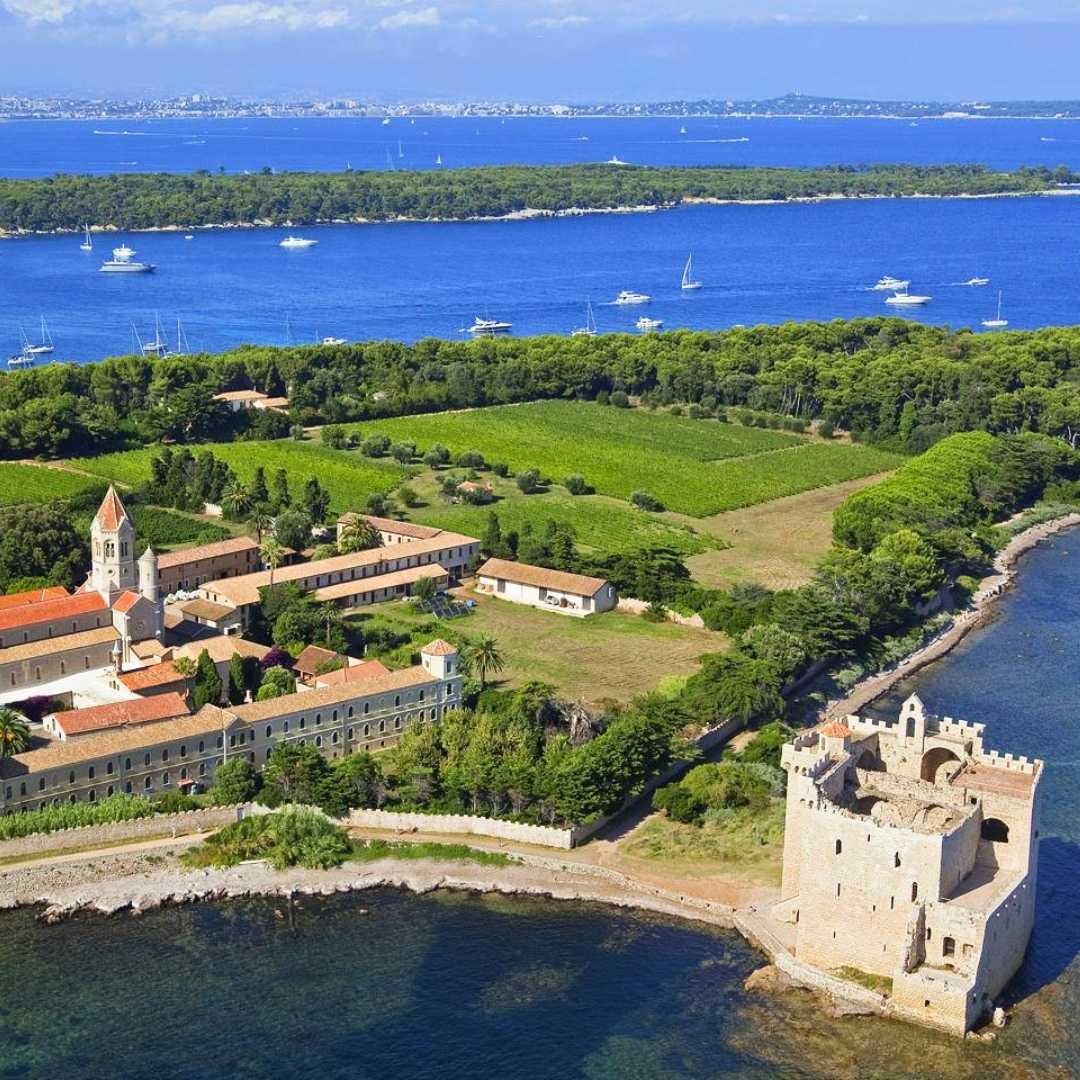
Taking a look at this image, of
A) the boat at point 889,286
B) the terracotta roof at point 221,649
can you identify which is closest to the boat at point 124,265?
the boat at point 889,286

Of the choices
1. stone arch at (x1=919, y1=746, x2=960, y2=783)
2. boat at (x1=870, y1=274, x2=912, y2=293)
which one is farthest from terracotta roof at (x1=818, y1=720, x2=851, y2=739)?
boat at (x1=870, y1=274, x2=912, y2=293)

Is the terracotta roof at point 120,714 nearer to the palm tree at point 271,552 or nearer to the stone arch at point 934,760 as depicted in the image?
the palm tree at point 271,552

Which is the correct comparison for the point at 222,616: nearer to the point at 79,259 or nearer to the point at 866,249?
the point at 79,259

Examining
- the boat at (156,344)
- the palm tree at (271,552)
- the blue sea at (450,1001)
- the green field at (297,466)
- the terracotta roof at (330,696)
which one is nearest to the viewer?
the blue sea at (450,1001)

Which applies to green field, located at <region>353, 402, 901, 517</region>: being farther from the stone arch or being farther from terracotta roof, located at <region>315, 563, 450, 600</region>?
the stone arch

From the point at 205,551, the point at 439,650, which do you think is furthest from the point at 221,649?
the point at 205,551

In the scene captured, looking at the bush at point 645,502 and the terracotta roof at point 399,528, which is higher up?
the terracotta roof at point 399,528

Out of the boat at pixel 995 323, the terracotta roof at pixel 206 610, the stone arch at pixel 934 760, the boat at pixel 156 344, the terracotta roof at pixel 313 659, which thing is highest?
the stone arch at pixel 934 760
